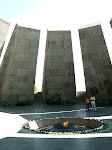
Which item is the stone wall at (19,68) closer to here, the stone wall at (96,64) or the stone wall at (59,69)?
the stone wall at (59,69)

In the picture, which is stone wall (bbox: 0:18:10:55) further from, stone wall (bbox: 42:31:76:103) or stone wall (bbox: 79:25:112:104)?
stone wall (bbox: 79:25:112:104)

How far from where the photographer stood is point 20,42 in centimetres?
1580

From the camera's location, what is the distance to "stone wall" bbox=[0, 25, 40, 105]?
14.8 metres

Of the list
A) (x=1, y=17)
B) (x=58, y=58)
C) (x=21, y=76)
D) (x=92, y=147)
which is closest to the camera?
(x=92, y=147)

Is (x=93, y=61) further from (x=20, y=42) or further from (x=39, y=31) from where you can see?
(x=20, y=42)

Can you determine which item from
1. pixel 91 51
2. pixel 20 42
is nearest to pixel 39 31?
pixel 20 42

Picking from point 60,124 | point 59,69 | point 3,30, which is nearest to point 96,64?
point 59,69

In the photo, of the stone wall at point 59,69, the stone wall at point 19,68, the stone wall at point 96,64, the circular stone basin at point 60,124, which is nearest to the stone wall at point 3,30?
the stone wall at point 19,68

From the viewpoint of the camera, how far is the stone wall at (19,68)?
14805mm

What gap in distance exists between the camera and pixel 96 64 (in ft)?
50.0

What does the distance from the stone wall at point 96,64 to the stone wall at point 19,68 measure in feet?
21.3

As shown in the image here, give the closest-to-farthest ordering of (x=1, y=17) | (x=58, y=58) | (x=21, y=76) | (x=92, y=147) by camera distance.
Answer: (x=92, y=147)
(x=1, y=17)
(x=21, y=76)
(x=58, y=58)

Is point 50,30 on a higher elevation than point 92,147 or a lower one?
higher

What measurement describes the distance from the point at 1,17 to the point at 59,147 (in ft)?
49.8
